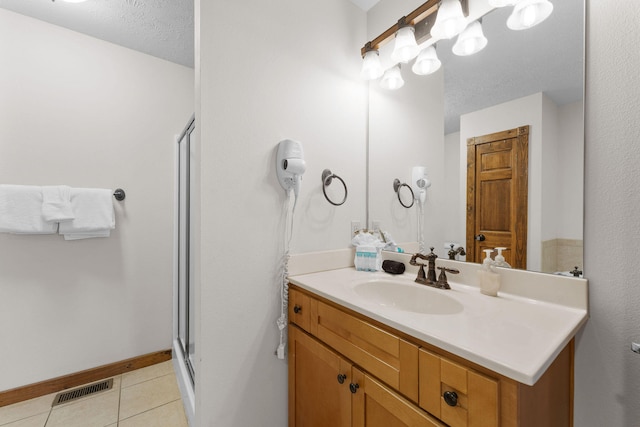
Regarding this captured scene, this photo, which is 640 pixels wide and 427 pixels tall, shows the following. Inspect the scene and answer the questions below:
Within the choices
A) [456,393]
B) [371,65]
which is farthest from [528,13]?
[456,393]

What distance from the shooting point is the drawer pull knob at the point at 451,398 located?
2.00 feet

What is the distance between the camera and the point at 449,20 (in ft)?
3.67

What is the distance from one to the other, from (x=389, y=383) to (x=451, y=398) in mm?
200

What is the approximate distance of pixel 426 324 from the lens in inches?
28.3

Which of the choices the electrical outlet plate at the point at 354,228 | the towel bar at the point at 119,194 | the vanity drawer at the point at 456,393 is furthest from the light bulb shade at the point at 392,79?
the towel bar at the point at 119,194

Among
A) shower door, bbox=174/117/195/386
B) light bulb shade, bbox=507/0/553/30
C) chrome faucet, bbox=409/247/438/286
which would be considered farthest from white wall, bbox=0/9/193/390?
light bulb shade, bbox=507/0/553/30

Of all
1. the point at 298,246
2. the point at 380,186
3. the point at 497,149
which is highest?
the point at 497,149

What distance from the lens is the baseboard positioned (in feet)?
5.26

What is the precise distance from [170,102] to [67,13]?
2.29ft

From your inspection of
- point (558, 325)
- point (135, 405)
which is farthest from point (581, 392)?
point (135, 405)

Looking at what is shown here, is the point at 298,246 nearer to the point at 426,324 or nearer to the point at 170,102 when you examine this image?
the point at 426,324

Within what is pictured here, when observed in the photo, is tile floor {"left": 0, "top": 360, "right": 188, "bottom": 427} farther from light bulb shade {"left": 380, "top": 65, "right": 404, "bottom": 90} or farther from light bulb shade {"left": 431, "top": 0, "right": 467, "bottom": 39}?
light bulb shade {"left": 431, "top": 0, "right": 467, "bottom": 39}

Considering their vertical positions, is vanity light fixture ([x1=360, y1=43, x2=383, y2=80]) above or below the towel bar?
above

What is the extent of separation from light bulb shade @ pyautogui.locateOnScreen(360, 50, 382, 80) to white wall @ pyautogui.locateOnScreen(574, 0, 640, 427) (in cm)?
83
